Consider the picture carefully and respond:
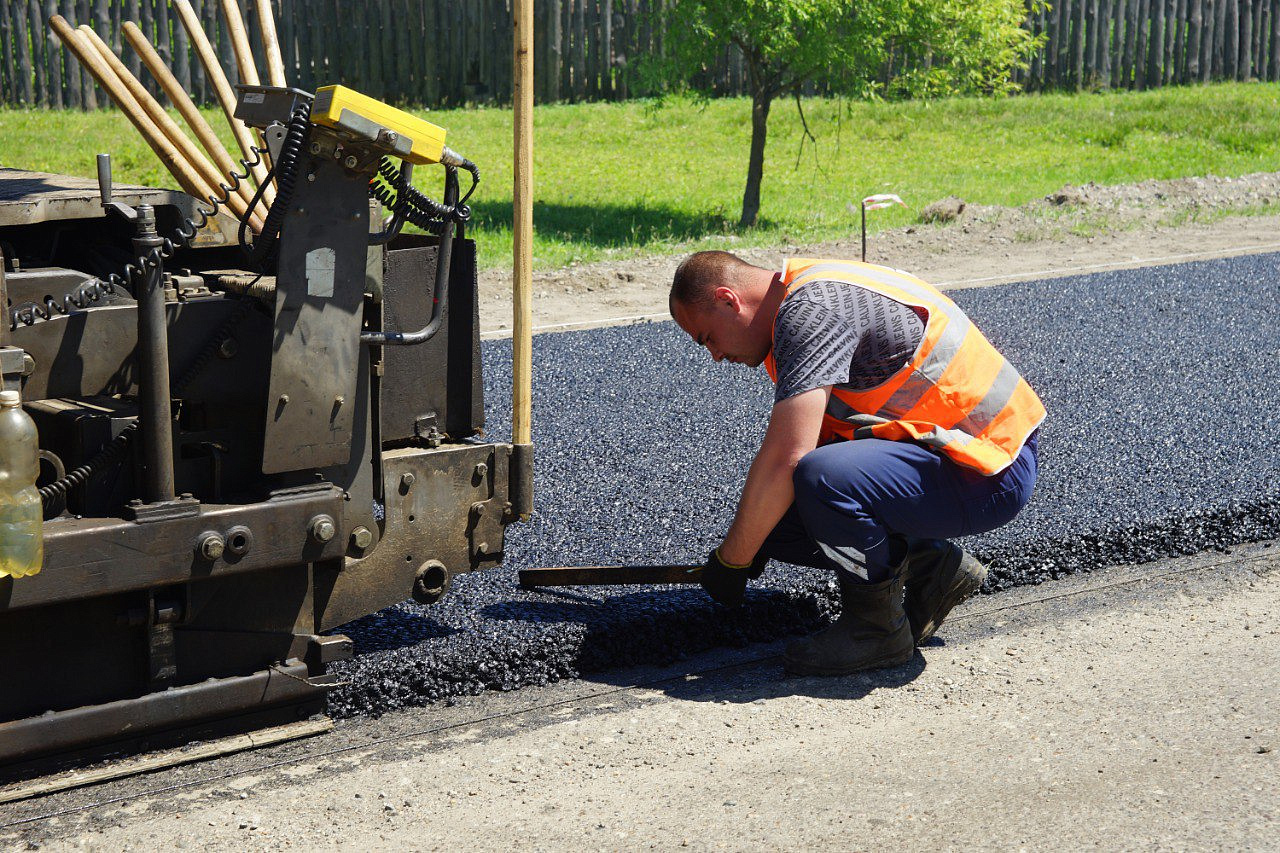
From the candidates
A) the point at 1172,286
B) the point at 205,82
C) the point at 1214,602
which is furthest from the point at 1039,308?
the point at 205,82

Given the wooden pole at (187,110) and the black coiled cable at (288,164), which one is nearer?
the black coiled cable at (288,164)

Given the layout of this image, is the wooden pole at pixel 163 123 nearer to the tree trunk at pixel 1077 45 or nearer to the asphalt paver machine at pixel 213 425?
the asphalt paver machine at pixel 213 425

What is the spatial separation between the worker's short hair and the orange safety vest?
0.14m

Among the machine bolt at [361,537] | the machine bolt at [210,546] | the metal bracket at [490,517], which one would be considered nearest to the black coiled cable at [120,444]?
the machine bolt at [210,546]

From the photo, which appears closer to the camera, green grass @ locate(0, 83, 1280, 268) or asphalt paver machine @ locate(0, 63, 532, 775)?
asphalt paver machine @ locate(0, 63, 532, 775)

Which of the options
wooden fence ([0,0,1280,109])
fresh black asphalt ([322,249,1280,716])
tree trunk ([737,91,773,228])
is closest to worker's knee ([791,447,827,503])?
fresh black asphalt ([322,249,1280,716])

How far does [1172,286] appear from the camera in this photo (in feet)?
27.5

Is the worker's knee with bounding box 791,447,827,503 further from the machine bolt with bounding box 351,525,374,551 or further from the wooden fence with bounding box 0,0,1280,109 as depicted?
the wooden fence with bounding box 0,0,1280,109

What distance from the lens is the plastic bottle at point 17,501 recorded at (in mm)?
2561

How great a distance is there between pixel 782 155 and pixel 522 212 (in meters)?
11.4

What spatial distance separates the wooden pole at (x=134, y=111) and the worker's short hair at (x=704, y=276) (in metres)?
1.38

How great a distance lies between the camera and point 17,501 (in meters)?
2.57

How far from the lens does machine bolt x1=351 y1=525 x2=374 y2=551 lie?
123 inches

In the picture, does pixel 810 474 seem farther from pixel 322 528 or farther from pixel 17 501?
pixel 17 501
